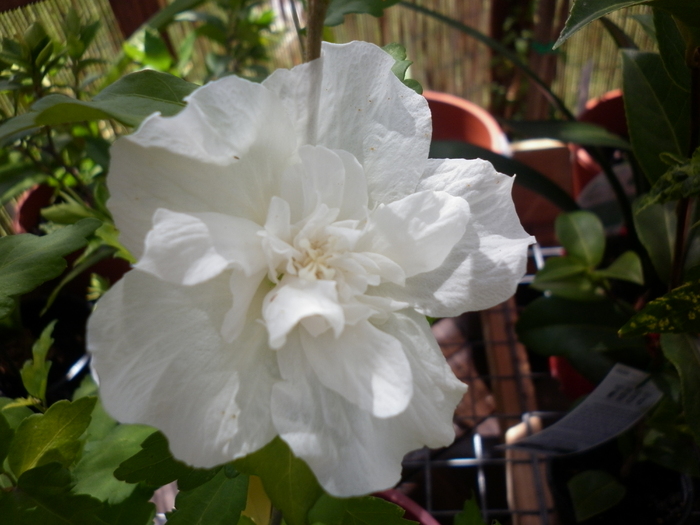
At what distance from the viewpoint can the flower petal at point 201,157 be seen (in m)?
0.27

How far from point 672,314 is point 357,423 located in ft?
0.91

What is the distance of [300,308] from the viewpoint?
275mm

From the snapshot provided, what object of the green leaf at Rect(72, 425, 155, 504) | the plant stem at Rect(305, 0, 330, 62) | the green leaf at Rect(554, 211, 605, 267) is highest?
the plant stem at Rect(305, 0, 330, 62)

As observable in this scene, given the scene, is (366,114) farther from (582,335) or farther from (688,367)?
(582,335)

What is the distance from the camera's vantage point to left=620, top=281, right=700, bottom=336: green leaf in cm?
43

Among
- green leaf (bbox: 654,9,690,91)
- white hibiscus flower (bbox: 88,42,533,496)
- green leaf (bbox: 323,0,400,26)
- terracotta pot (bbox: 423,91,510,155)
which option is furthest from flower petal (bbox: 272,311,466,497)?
terracotta pot (bbox: 423,91,510,155)

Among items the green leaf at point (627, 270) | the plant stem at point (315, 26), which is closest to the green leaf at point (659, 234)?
the green leaf at point (627, 270)

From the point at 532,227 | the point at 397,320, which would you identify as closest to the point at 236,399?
the point at 397,320

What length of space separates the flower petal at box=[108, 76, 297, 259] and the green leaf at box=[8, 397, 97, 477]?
165 mm

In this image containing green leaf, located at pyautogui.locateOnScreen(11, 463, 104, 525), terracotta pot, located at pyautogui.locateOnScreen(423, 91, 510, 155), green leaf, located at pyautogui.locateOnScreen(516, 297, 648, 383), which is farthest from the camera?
terracotta pot, located at pyautogui.locateOnScreen(423, 91, 510, 155)

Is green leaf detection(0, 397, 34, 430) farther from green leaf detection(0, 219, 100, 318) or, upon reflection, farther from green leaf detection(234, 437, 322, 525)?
green leaf detection(234, 437, 322, 525)

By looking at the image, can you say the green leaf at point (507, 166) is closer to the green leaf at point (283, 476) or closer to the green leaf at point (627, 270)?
the green leaf at point (627, 270)

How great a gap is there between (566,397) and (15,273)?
0.76 metres

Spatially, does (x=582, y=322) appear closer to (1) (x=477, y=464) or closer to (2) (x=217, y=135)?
(1) (x=477, y=464)
